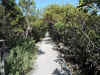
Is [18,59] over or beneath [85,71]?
over

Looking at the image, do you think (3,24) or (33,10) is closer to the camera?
(3,24)

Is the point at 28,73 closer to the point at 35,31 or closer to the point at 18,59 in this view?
the point at 18,59

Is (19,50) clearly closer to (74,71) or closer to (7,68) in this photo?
(7,68)

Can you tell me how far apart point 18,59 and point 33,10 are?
32.9ft

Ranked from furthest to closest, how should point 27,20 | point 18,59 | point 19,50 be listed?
point 27,20 → point 19,50 → point 18,59

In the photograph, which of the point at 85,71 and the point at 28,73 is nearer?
the point at 28,73

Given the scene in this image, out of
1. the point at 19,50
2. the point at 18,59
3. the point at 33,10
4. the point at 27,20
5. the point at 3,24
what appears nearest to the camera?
the point at 3,24

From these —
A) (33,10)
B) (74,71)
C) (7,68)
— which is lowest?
(74,71)

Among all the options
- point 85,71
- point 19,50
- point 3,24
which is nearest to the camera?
point 3,24

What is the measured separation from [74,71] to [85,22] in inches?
159

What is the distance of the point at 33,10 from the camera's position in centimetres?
1445

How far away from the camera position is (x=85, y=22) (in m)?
8.13

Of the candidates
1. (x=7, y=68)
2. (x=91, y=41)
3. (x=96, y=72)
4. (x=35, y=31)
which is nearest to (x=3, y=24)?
(x=7, y=68)

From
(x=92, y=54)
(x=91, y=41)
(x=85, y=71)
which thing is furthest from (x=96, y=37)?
(x=85, y=71)
